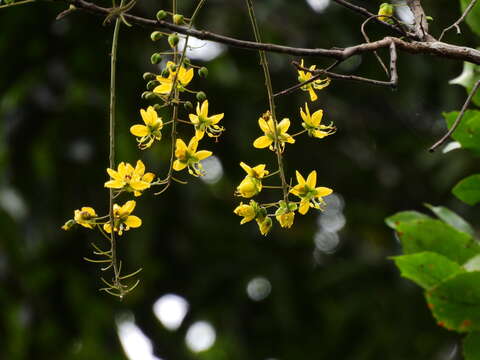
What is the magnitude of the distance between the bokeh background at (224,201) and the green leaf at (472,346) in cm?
286

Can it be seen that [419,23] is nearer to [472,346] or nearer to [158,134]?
[158,134]

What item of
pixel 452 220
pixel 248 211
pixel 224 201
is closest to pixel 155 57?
pixel 248 211

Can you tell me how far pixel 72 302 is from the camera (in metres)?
4.70

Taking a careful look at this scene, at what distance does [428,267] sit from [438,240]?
0.14 meters

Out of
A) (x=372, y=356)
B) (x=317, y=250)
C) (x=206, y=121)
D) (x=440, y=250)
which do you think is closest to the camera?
(x=206, y=121)

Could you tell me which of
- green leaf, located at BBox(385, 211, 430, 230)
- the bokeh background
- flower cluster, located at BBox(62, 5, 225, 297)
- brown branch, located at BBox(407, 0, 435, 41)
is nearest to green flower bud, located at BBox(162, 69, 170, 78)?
flower cluster, located at BBox(62, 5, 225, 297)

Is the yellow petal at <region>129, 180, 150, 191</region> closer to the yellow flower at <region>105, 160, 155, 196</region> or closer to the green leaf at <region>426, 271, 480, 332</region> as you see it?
the yellow flower at <region>105, 160, 155, 196</region>

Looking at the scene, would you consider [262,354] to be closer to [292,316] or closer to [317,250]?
[292,316]

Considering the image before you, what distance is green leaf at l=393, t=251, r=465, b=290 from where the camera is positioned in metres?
1.44

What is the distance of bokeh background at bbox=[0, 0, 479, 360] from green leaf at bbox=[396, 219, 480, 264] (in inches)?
105

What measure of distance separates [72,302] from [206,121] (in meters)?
3.57

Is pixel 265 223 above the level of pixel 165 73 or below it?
below

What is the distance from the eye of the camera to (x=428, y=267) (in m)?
1.44

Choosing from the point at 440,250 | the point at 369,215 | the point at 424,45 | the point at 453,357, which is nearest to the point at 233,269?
the point at 369,215
